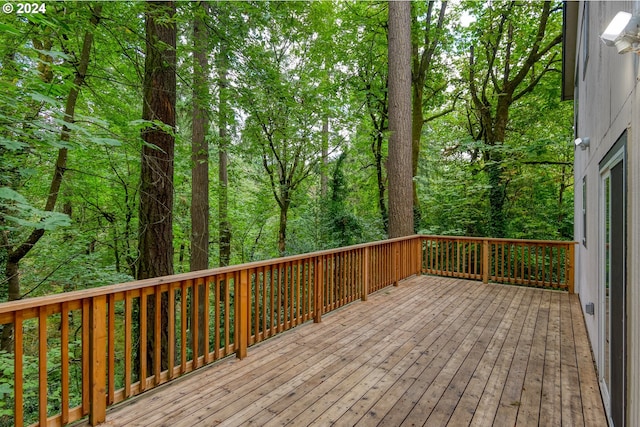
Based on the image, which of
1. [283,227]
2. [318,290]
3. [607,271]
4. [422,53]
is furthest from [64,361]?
[422,53]

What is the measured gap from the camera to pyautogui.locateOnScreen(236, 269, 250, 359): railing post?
3.23m

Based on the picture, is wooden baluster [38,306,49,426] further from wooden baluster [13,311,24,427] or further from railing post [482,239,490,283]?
railing post [482,239,490,283]

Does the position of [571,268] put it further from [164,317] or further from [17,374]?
[17,374]

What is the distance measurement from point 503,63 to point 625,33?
35.3 ft

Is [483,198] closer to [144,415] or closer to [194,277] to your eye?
[194,277]

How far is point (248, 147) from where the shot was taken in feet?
29.2

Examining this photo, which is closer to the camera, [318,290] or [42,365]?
[42,365]

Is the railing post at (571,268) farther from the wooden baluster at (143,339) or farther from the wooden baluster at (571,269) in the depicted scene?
the wooden baluster at (143,339)

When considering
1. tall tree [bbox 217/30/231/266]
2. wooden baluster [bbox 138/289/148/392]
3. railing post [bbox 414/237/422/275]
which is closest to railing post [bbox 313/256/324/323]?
wooden baluster [bbox 138/289/148/392]

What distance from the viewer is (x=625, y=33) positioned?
4.15ft

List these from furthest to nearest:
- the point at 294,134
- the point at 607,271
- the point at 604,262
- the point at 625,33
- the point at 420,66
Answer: the point at 420,66 < the point at 294,134 < the point at 604,262 < the point at 607,271 < the point at 625,33

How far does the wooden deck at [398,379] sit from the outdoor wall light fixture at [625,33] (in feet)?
7.76

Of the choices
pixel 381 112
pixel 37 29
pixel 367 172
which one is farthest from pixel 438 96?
pixel 37 29

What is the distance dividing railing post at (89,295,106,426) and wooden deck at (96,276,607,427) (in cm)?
11
